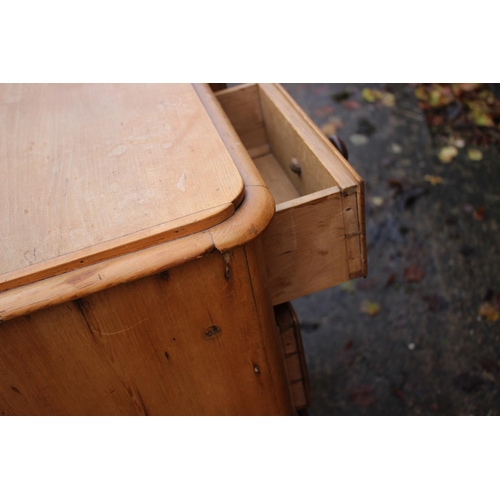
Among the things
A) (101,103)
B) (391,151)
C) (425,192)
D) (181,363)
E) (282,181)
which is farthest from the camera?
(391,151)

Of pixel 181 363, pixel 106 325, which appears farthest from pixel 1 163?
pixel 181 363

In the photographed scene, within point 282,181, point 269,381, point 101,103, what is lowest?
point 269,381

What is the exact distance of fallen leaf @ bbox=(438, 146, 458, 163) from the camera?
2656 millimetres

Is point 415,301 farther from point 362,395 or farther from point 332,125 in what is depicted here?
point 332,125

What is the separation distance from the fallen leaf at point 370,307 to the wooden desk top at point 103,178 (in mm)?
1197

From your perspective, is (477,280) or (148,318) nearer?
(148,318)

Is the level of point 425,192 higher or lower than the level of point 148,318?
lower

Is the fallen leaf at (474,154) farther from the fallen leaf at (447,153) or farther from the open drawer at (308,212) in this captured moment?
the open drawer at (308,212)

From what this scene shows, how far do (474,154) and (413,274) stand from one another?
87 centimetres

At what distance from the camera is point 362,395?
1866 millimetres

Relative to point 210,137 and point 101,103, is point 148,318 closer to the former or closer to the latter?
point 210,137

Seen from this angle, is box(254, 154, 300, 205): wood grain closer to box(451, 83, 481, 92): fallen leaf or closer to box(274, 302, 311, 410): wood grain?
box(274, 302, 311, 410): wood grain

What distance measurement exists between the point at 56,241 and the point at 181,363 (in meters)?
0.34

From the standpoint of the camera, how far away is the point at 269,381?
1.14 m
